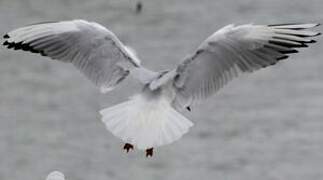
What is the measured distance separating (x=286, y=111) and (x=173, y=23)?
5.26 ft

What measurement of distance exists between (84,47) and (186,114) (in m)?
2.35

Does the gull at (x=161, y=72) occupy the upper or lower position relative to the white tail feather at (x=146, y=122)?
upper

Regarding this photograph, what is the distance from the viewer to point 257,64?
377 cm

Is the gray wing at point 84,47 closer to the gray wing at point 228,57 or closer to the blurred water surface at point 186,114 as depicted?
the gray wing at point 228,57

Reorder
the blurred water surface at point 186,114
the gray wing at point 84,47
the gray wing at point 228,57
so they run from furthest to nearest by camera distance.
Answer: the blurred water surface at point 186,114
the gray wing at point 84,47
the gray wing at point 228,57

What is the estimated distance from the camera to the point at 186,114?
20.6 feet

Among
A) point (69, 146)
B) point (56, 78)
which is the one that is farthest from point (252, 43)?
point (56, 78)

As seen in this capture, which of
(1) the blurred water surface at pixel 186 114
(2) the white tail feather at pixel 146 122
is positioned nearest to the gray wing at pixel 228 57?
(2) the white tail feather at pixel 146 122

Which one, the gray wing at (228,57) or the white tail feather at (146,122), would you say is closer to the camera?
the white tail feather at (146,122)

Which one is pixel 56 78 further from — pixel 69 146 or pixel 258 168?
pixel 258 168

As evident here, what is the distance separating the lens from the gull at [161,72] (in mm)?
3525

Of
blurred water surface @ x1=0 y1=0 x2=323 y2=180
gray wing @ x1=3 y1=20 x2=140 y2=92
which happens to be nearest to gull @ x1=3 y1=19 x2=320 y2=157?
gray wing @ x1=3 y1=20 x2=140 y2=92

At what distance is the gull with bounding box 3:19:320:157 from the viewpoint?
3.53 metres

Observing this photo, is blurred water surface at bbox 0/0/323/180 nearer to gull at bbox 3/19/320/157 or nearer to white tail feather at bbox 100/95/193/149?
gull at bbox 3/19/320/157
